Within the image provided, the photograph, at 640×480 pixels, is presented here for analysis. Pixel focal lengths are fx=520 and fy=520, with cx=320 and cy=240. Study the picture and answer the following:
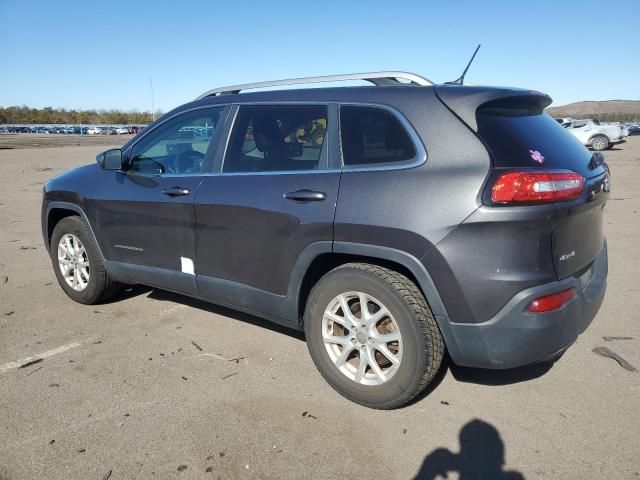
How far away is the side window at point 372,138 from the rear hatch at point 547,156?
1.12ft

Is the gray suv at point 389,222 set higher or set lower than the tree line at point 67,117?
lower

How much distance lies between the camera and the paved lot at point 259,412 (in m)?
2.52

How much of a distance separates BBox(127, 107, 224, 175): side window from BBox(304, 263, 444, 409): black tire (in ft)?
4.71

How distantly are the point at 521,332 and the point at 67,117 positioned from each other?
141767 mm

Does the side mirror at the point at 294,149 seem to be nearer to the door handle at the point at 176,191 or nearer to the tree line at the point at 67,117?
the door handle at the point at 176,191

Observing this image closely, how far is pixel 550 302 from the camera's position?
2559 millimetres

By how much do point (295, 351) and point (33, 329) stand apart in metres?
2.17

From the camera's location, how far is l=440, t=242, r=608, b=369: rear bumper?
8.29ft

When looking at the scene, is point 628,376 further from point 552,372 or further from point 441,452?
point 441,452

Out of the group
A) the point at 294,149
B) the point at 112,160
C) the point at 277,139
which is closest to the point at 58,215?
the point at 112,160

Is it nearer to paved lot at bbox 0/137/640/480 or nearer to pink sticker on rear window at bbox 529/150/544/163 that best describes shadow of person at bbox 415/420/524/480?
paved lot at bbox 0/137/640/480

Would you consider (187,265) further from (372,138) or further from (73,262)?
(372,138)

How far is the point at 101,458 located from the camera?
2.57 m

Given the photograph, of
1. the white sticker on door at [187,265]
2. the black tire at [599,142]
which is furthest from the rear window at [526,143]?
the black tire at [599,142]
